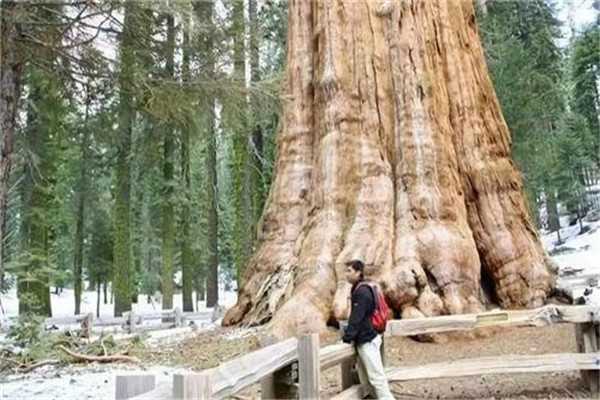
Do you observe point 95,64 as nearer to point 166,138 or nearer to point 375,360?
point 375,360

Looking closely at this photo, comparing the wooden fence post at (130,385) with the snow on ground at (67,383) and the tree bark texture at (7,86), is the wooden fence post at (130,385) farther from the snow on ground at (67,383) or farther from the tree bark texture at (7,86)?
the tree bark texture at (7,86)

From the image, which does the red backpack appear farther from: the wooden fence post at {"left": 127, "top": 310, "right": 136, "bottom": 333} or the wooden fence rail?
the wooden fence post at {"left": 127, "top": 310, "right": 136, "bottom": 333}

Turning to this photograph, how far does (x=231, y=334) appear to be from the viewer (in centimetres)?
874

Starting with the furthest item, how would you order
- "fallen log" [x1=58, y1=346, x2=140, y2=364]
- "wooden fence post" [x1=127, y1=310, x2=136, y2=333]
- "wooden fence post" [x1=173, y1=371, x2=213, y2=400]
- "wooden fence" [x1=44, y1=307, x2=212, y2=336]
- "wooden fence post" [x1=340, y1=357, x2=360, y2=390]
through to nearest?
1. "wooden fence post" [x1=127, y1=310, x2=136, y2=333]
2. "wooden fence" [x1=44, y1=307, x2=212, y2=336]
3. "fallen log" [x1=58, y1=346, x2=140, y2=364]
4. "wooden fence post" [x1=340, y1=357, x2=360, y2=390]
5. "wooden fence post" [x1=173, y1=371, x2=213, y2=400]

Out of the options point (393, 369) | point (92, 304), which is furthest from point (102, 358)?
point (92, 304)

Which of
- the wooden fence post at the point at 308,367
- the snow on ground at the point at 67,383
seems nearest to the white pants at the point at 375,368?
the wooden fence post at the point at 308,367

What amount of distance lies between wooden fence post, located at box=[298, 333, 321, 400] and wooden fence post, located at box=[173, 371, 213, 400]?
184 centimetres

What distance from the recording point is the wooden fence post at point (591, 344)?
19.2 feet

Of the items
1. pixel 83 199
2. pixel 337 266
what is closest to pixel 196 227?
pixel 83 199

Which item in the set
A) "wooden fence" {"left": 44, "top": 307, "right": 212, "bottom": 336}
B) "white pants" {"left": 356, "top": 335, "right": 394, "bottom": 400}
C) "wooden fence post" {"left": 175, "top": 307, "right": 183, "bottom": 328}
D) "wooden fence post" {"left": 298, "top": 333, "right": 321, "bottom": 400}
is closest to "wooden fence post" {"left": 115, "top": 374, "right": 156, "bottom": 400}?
"wooden fence post" {"left": 298, "top": 333, "right": 321, "bottom": 400}

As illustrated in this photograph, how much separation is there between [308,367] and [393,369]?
148cm

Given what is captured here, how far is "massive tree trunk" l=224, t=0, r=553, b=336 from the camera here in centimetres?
813

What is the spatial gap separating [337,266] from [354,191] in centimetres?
133

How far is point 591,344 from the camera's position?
19.4 feet
